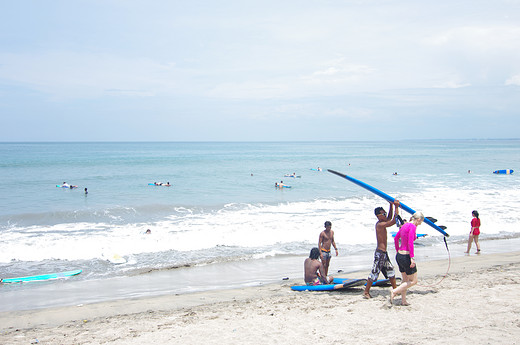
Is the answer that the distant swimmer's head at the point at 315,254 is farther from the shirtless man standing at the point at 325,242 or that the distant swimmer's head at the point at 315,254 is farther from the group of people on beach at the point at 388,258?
the shirtless man standing at the point at 325,242

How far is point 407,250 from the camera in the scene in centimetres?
683

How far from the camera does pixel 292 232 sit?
17125 mm

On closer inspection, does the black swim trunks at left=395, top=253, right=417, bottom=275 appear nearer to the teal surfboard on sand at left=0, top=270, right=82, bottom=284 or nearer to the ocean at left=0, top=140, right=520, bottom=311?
the ocean at left=0, top=140, right=520, bottom=311

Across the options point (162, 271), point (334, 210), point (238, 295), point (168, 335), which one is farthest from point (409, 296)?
point (334, 210)

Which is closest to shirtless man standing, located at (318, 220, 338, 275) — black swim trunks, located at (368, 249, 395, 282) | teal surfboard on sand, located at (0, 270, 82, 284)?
black swim trunks, located at (368, 249, 395, 282)

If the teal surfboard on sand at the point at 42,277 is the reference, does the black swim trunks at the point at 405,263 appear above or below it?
above

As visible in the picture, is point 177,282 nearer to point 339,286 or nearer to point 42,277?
point 42,277

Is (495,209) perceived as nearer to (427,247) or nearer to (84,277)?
(427,247)

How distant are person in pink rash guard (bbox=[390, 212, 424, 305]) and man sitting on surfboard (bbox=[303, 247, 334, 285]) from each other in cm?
203

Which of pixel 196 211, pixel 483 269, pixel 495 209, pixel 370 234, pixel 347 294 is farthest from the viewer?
pixel 196 211

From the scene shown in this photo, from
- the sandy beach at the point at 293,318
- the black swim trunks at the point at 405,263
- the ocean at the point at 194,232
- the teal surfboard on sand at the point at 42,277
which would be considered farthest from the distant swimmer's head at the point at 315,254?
the teal surfboard on sand at the point at 42,277

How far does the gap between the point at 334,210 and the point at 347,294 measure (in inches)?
580

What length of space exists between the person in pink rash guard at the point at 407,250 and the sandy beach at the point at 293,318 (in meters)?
0.44

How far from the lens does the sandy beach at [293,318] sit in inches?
238
